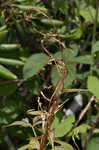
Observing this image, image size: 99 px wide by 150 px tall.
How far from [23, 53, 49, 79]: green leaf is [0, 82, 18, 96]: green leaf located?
15 cm

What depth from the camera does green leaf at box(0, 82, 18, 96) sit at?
1.23 meters

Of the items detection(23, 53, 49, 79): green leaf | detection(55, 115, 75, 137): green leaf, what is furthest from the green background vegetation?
detection(55, 115, 75, 137): green leaf

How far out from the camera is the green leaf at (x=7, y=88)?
1226 mm

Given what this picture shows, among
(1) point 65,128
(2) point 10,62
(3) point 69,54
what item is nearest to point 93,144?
(1) point 65,128

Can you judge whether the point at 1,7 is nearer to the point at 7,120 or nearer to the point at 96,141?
the point at 7,120

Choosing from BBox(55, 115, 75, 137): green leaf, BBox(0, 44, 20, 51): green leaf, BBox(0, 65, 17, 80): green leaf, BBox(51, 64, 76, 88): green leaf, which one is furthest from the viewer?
BBox(0, 44, 20, 51): green leaf

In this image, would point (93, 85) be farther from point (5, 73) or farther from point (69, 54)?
point (5, 73)

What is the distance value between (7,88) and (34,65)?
0.20 metres

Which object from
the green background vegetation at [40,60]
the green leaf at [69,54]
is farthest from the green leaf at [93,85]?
the green leaf at [69,54]

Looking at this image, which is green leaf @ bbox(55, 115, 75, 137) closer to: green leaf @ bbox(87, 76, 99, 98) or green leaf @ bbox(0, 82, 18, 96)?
green leaf @ bbox(87, 76, 99, 98)

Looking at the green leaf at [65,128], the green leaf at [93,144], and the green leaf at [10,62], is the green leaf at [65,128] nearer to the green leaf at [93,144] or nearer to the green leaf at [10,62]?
the green leaf at [93,144]

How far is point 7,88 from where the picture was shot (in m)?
1.23

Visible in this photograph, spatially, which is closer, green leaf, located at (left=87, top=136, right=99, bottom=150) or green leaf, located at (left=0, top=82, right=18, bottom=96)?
green leaf, located at (left=87, top=136, right=99, bottom=150)

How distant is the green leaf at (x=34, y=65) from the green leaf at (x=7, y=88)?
151 millimetres
